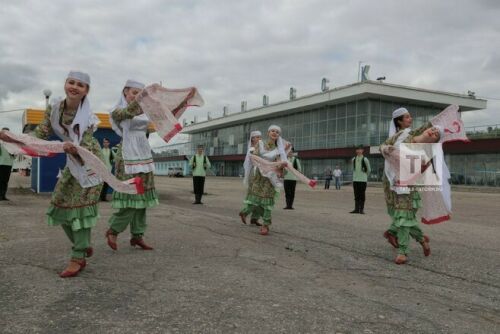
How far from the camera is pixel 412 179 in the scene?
5668mm

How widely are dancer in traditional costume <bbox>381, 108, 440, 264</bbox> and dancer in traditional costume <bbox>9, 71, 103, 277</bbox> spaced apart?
140 inches

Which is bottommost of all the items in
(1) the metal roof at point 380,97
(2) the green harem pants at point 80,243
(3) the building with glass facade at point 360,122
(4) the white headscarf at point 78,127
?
(2) the green harem pants at point 80,243

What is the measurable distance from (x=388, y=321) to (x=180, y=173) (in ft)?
195

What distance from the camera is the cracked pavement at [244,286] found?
319 cm

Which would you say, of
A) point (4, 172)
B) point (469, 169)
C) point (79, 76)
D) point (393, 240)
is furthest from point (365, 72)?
point (79, 76)

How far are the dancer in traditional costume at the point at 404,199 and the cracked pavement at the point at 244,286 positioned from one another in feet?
0.88

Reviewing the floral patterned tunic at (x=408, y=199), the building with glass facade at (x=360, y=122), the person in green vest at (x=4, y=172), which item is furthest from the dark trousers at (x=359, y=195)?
the building with glass facade at (x=360, y=122)

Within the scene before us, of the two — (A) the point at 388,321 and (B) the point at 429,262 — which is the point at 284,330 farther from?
(B) the point at 429,262

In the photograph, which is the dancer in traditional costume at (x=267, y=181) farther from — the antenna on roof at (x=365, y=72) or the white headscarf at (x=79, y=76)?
the antenna on roof at (x=365, y=72)

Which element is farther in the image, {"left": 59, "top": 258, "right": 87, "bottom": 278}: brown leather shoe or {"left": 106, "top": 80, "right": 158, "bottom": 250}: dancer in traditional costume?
{"left": 106, "top": 80, "right": 158, "bottom": 250}: dancer in traditional costume

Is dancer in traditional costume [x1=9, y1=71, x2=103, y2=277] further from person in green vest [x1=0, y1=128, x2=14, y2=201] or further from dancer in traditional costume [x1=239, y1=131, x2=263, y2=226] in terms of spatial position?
person in green vest [x1=0, y1=128, x2=14, y2=201]

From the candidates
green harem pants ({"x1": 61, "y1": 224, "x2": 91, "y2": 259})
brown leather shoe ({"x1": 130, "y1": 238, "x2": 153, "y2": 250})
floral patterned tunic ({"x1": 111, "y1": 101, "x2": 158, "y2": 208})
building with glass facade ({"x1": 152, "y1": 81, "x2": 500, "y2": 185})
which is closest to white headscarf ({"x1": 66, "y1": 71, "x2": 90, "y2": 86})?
floral patterned tunic ({"x1": 111, "y1": 101, "x2": 158, "y2": 208})

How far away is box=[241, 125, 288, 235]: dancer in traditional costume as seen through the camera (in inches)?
309

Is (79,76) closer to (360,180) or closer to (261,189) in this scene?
(261,189)
